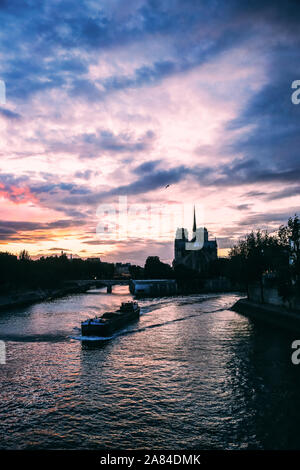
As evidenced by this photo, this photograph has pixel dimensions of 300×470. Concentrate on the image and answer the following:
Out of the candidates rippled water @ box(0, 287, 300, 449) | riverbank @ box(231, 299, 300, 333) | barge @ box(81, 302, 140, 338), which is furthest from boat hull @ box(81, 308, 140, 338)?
riverbank @ box(231, 299, 300, 333)

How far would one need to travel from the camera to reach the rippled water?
19.2m

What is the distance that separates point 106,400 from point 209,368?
10.8 m

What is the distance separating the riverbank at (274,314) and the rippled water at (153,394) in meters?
4.63

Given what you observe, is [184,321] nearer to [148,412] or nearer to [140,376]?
[140,376]

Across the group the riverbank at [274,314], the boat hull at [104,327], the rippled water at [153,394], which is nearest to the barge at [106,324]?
the boat hull at [104,327]

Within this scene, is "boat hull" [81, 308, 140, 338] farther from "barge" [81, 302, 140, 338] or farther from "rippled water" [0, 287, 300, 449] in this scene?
"rippled water" [0, 287, 300, 449]

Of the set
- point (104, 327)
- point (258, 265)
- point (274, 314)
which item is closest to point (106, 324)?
point (104, 327)

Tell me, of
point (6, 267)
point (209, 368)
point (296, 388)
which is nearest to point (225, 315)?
point (209, 368)

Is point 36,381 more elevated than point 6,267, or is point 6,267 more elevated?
point 6,267

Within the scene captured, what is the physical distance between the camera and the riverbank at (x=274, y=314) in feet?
166

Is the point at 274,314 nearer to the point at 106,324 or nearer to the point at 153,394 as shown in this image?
the point at 106,324

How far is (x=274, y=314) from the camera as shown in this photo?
58188 millimetres
